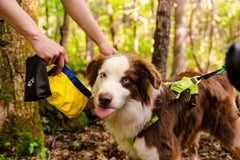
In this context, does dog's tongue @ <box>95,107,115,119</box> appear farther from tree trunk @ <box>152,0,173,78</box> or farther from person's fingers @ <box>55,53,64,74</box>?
tree trunk @ <box>152,0,173,78</box>

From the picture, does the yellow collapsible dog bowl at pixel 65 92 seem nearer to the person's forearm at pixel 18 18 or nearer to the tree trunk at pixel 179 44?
the person's forearm at pixel 18 18

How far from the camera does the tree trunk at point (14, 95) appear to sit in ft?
10.6

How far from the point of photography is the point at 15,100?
3.37 m

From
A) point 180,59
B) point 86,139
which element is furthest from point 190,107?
point 180,59

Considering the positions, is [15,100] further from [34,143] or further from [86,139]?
[86,139]

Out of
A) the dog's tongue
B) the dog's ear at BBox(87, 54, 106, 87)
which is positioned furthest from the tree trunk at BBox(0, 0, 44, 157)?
the dog's tongue

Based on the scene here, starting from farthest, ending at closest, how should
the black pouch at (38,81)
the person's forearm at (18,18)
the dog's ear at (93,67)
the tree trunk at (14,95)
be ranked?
the tree trunk at (14,95) < the dog's ear at (93,67) < the black pouch at (38,81) < the person's forearm at (18,18)

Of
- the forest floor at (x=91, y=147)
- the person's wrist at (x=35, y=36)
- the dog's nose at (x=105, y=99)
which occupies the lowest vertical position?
the forest floor at (x=91, y=147)

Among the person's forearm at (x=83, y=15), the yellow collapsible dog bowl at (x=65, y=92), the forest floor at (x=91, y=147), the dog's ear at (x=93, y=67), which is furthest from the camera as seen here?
the forest floor at (x=91, y=147)

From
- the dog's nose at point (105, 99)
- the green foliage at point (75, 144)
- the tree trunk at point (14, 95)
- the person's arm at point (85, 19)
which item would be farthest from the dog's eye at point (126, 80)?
the green foliage at point (75, 144)

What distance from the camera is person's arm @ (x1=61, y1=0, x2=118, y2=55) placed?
2.77m

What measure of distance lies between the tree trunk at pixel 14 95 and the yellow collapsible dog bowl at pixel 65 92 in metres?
1.22

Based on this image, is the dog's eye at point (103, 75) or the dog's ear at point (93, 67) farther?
the dog's ear at point (93, 67)

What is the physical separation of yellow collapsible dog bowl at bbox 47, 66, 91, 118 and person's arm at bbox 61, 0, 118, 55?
0.72 m
